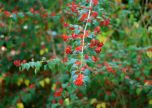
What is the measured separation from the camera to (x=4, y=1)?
357cm

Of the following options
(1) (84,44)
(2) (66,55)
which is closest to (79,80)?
(1) (84,44)

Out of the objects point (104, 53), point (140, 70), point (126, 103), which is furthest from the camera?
point (126, 103)

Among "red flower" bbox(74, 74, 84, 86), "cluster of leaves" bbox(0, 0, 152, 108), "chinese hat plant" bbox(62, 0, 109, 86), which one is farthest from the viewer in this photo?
"cluster of leaves" bbox(0, 0, 152, 108)

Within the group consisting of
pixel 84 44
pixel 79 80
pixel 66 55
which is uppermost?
pixel 84 44

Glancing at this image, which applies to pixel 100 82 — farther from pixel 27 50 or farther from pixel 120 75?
pixel 27 50

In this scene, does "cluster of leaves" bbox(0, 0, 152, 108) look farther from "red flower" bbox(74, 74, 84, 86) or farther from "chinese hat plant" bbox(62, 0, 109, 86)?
"red flower" bbox(74, 74, 84, 86)

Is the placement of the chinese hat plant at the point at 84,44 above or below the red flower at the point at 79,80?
above

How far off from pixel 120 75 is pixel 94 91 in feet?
2.10

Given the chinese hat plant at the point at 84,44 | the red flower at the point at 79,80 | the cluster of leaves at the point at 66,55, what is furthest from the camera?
the cluster of leaves at the point at 66,55

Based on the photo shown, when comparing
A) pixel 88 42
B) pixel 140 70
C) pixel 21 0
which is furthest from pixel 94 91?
pixel 88 42

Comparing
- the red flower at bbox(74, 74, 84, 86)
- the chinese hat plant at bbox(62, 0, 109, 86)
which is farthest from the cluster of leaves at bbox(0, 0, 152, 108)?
the red flower at bbox(74, 74, 84, 86)

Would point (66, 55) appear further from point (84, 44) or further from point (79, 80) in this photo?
point (79, 80)

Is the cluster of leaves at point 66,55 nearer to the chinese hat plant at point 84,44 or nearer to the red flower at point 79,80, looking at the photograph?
the chinese hat plant at point 84,44

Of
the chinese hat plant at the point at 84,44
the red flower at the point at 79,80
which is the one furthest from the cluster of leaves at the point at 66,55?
the red flower at the point at 79,80
